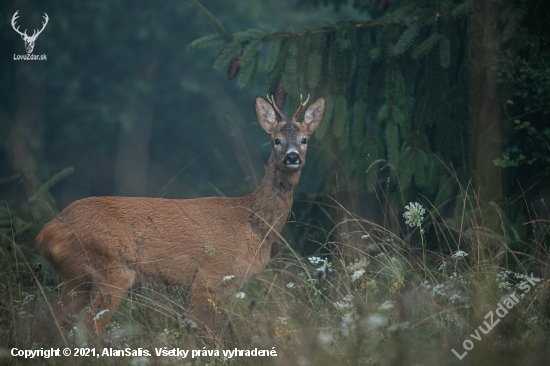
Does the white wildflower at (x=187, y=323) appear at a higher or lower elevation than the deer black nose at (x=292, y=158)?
lower

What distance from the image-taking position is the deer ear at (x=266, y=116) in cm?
385

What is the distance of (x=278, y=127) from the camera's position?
379cm

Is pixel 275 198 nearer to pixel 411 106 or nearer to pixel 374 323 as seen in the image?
pixel 411 106

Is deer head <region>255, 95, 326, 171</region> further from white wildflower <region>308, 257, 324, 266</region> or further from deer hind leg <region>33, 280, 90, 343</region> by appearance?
deer hind leg <region>33, 280, 90, 343</region>

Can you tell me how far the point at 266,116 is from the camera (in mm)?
3902

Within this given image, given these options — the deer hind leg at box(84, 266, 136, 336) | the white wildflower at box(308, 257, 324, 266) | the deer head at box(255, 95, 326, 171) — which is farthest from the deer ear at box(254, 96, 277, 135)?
the deer hind leg at box(84, 266, 136, 336)

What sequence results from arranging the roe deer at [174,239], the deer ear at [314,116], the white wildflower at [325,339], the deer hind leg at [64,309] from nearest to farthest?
the white wildflower at [325,339] → the deer hind leg at [64,309] → the roe deer at [174,239] → the deer ear at [314,116]

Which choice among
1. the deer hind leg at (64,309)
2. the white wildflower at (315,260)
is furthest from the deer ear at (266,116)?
the deer hind leg at (64,309)

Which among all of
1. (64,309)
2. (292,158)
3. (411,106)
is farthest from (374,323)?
(411,106)

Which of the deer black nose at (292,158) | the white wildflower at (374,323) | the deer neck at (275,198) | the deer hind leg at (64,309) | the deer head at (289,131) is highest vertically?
the deer head at (289,131)

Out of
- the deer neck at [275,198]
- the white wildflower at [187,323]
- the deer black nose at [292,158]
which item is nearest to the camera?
the white wildflower at [187,323]

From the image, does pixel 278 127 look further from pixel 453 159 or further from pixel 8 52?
pixel 8 52

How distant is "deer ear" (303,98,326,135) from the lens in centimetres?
389

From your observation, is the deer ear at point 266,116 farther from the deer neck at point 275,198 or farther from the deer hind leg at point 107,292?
the deer hind leg at point 107,292
